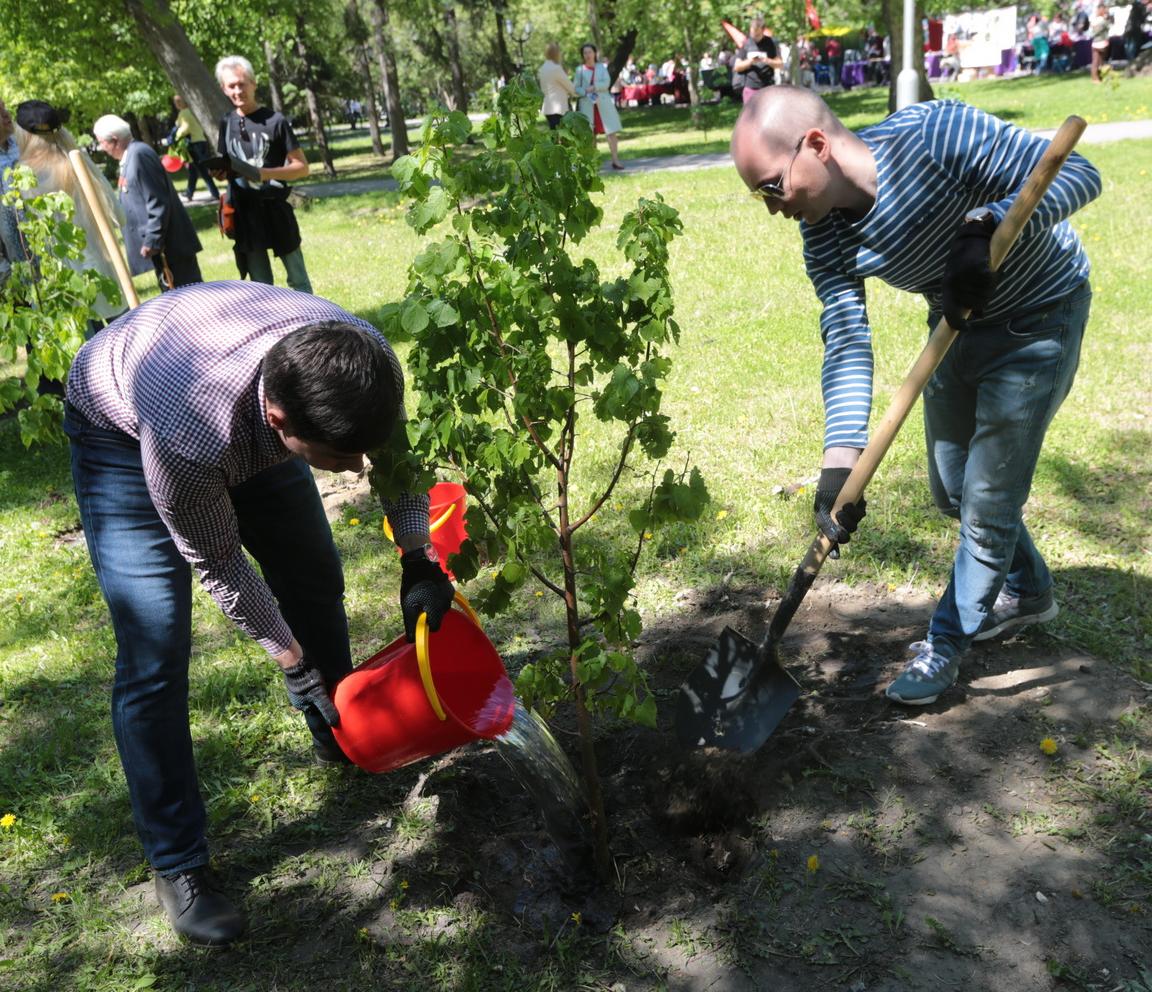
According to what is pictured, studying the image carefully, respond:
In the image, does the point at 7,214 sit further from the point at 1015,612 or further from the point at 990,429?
→ the point at 1015,612

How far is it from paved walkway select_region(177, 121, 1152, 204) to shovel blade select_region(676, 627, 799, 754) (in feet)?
25.2

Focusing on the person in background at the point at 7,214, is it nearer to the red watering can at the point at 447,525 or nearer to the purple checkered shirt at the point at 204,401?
the red watering can at the point at 447,525

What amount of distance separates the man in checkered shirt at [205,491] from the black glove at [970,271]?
118cm

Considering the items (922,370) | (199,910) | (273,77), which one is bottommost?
(199,910)

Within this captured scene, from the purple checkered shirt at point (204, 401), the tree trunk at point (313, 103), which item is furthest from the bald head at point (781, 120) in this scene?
the tree trunk at point (313, 103)

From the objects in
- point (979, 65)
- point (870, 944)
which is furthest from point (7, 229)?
point (979, 65)

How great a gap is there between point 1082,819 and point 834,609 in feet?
3.77

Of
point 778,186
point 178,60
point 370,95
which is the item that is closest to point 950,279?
point 778,186

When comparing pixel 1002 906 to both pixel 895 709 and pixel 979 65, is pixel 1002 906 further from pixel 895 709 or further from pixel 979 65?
pixel 979 65

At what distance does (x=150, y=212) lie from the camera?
6035mm

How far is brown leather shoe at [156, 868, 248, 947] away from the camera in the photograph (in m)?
2.44

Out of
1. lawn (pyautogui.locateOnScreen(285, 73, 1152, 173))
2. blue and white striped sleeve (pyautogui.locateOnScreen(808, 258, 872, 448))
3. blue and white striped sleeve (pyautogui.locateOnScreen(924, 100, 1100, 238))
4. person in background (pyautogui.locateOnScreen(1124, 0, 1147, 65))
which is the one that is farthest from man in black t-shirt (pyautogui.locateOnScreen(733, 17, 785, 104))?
blue and white striped sleeve (pyautogui.locateOnScreen(924, 100, 1100, 238))

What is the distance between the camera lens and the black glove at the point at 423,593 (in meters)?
2.23

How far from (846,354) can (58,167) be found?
4.81 meters
